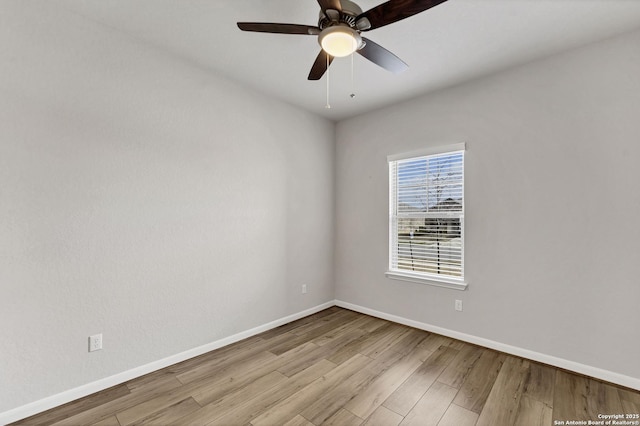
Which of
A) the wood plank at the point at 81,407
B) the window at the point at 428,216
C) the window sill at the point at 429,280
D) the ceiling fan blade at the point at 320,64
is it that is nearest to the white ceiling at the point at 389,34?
the ceiling fan blade at the point at 320,64

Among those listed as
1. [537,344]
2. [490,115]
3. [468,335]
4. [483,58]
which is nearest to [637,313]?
[537,344]

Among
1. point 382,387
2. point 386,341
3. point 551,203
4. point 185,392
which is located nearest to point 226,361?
point 185,392

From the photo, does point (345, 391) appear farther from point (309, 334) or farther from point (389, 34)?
point (389, 34)

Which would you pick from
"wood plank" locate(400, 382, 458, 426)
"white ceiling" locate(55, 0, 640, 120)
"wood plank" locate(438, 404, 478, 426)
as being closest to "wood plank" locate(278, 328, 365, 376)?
"wood plank" locate(400, 382, 458, 426)

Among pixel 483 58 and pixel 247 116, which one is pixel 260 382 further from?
pixel 483 58

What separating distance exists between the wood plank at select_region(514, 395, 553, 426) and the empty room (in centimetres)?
2

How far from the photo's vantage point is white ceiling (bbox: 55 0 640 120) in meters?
2.01

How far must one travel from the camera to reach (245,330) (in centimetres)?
314

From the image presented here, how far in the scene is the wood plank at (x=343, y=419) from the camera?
183 centimetres

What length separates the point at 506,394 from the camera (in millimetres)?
2117

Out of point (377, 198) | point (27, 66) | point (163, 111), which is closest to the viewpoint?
point (27, 66)

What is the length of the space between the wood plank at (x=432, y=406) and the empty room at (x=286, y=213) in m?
0.01

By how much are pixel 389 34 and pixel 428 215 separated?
1.97m

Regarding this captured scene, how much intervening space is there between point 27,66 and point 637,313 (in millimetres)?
4767
